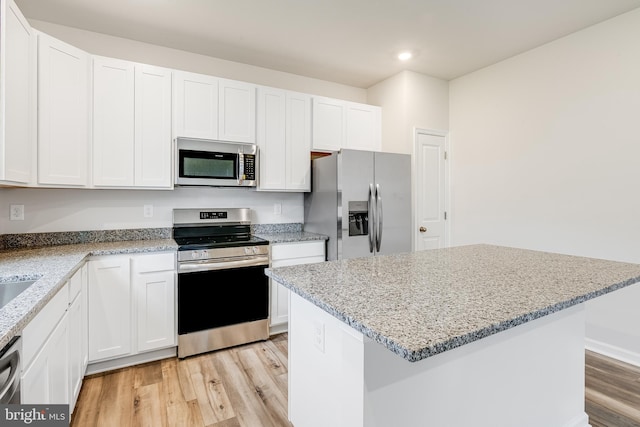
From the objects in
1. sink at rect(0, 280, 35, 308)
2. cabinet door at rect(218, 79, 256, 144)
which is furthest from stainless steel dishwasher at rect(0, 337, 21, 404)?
cabinet door at rect(218, 79, 256, 144)

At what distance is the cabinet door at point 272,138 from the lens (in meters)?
3.17

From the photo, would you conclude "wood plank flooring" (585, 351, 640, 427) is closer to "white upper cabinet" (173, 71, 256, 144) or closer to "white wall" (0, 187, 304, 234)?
"white wall" (0, 187, 304, 234)

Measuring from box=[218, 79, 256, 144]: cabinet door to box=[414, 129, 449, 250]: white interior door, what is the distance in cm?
182

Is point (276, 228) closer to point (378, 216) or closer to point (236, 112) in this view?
point (378, 216)

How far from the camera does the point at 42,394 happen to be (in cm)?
134

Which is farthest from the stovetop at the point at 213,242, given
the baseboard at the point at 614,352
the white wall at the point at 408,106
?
the baseboard at the point at 614,352

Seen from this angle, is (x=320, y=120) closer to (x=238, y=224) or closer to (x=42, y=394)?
(x=238, y=224)

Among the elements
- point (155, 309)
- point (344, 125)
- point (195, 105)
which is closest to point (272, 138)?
point (195, 105)

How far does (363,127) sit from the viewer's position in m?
3.76

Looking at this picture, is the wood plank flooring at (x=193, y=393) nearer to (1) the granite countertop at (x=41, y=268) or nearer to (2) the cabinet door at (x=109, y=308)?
(2) the cabinet door at (x=109, y=308)

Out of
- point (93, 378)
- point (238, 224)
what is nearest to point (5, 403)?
point (93, 378)

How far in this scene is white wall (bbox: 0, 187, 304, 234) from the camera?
256cm

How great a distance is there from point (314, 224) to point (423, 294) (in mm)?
2324

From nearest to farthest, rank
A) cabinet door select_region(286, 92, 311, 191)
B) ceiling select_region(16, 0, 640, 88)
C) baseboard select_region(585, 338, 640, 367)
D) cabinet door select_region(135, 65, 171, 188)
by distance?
ceiling select_region(16, 0, 640, 88), baseboard select_region(585, 338, 640, 367), cabinet door select_region(135, 65, 171, 188), cabinet door select_region(286, 92, 311, 191)
